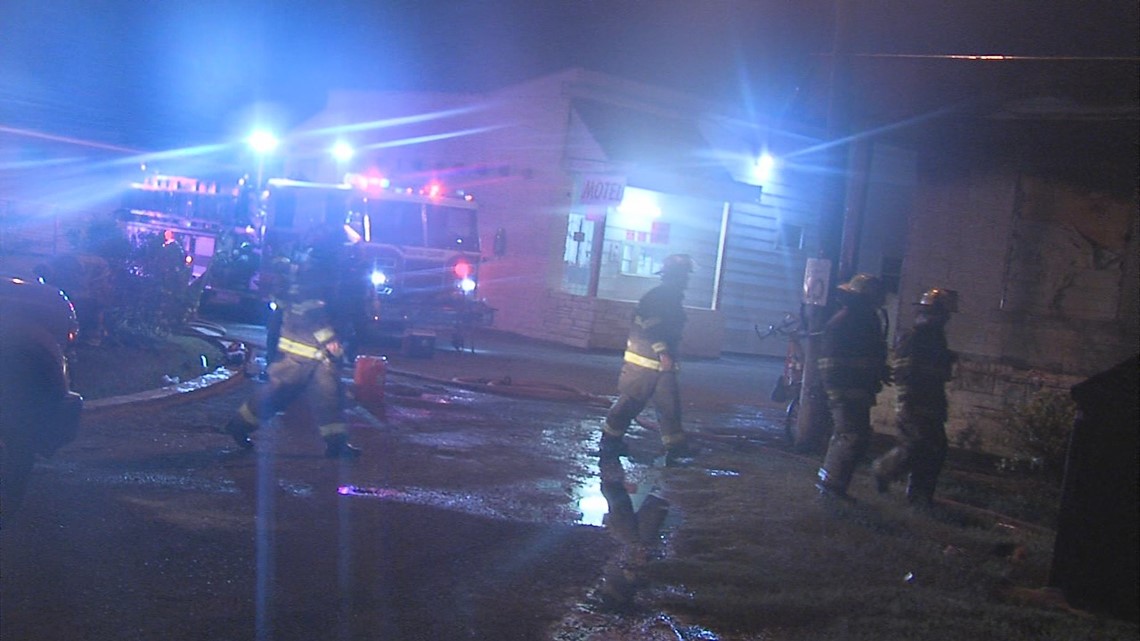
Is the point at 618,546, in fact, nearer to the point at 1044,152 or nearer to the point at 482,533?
the point at 482,533

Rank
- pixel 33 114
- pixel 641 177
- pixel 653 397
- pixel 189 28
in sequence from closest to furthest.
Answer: pixel 653 397, pixel 33 114, pixel 641 177, pixel 189 28

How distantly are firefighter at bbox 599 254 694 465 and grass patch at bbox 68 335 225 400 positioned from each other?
456cm

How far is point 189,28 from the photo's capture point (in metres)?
26.7

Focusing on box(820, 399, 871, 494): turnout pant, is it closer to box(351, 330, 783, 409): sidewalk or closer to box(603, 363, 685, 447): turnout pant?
box(603, 363, 685, 447): turnout pant

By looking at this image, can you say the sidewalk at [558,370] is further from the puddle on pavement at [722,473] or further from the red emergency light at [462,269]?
the puddle on pavement at [722,473]

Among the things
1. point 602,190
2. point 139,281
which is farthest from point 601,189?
point 139,281

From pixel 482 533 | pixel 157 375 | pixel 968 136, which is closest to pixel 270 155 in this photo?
pixel 157 375

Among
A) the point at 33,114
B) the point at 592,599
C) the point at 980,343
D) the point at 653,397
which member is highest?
the point at 33,114

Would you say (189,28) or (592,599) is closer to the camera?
(592,599)

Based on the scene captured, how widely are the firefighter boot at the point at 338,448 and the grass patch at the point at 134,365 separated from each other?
7.95 ft

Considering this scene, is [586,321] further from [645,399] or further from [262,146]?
[645,399]

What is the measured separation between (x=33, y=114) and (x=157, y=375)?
8.80 meters

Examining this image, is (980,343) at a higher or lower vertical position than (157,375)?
higher

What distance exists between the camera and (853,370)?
8.60 meters
